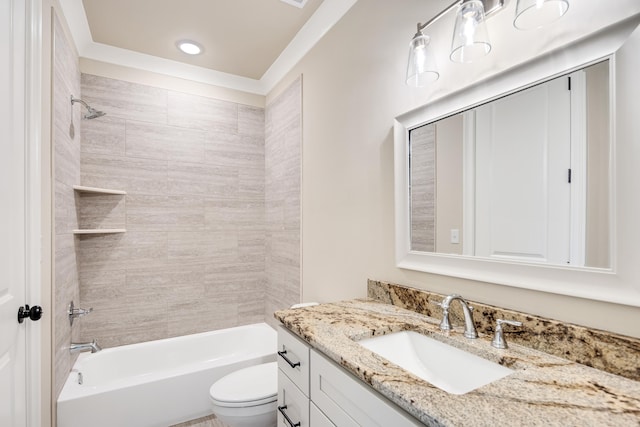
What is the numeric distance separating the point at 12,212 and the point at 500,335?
1.79 m

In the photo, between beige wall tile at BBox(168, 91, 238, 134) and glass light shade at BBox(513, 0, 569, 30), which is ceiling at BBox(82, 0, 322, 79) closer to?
beige wall tile at BBox(168, 91, 238, 134)

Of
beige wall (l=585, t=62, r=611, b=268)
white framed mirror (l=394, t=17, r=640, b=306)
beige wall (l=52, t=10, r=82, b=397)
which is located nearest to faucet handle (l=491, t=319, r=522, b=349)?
white framed mirror (l=394, t=17, r=640, b=306)

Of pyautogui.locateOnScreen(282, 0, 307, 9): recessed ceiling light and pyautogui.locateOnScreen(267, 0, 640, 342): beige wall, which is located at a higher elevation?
pyautogui.locateOnScreen(282, 0, 307, 9): recessed ceiling light

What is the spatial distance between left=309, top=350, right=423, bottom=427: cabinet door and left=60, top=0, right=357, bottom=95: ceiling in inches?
73.1

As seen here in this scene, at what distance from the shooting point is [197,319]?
8.93ft

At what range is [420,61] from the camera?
4.06 ft

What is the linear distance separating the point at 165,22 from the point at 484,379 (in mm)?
2598

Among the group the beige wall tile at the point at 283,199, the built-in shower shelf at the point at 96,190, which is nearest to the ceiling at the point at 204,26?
the beige wall tile at the point at 283,199

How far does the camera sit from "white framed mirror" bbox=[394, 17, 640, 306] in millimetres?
785

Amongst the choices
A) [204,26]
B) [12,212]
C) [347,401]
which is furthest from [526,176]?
[204,26]

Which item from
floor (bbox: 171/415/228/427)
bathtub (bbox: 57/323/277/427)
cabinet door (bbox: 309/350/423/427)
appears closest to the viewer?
cabinet door (bbox: 309/350/423/427)

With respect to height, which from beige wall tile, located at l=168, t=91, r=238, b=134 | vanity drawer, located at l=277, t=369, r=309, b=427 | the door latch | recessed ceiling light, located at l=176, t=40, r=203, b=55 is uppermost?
recessed ceiling light, located at l=176, t=40, r=203, b=55

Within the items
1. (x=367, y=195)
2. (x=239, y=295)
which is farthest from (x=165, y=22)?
(x=239, y=295)

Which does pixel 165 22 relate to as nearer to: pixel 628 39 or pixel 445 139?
pixel 445 139
